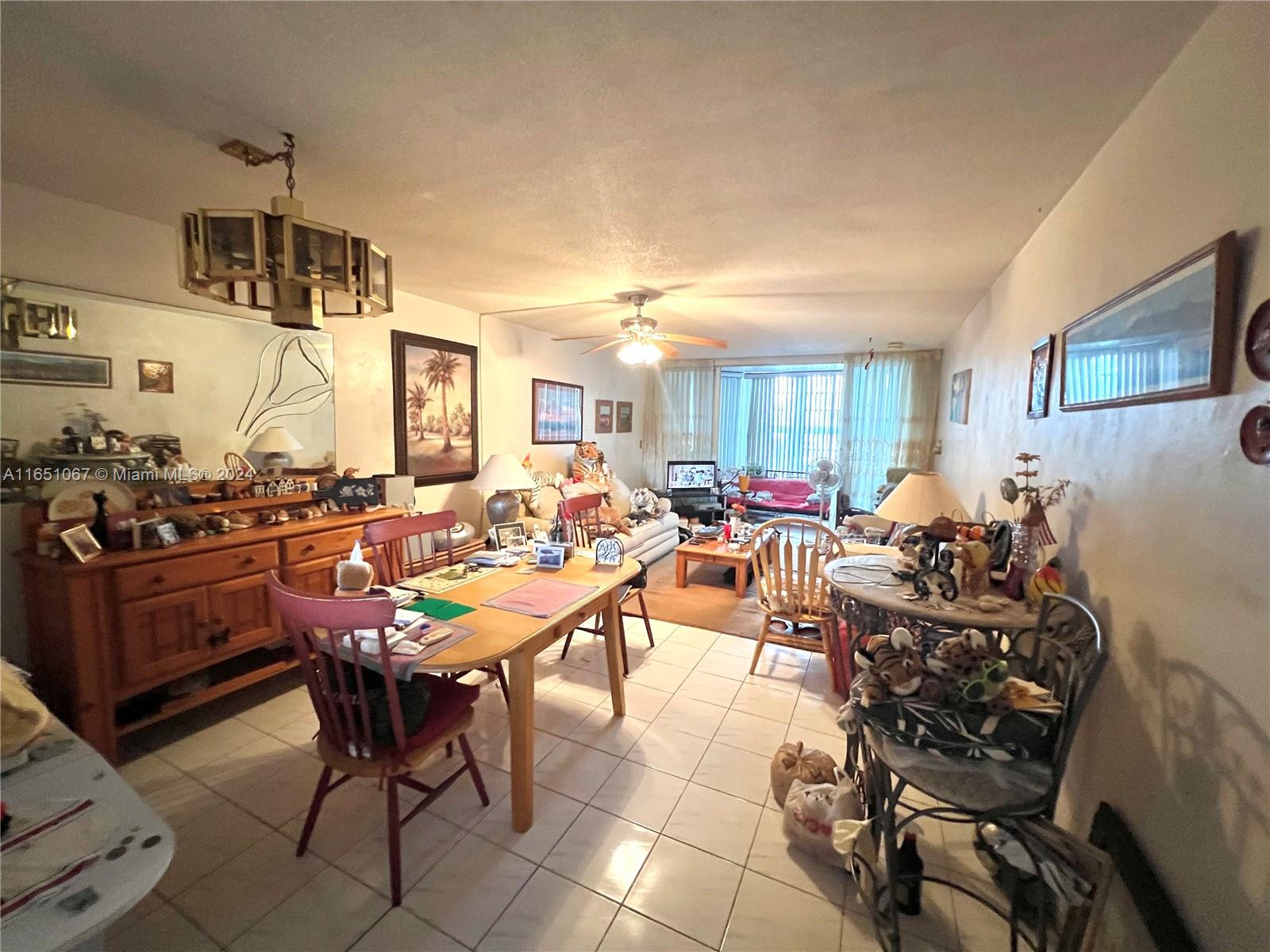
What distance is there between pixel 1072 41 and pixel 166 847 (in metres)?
2.57

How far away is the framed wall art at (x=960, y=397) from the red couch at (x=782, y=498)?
217 cm

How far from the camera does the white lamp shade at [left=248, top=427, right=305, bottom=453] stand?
8.86 feet

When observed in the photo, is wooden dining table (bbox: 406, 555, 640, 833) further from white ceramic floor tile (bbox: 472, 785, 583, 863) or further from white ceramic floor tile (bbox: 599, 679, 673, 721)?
white ceramic floor tile (bbox: 599, 679, 673, 721)

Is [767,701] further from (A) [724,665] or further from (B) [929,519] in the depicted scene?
(B) [929,519]

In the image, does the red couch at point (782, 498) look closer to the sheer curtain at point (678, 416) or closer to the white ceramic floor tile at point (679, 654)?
the sheer curtain at point (678, 416)

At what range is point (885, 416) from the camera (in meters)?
6.23

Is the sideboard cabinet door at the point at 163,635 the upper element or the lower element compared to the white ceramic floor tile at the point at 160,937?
upper

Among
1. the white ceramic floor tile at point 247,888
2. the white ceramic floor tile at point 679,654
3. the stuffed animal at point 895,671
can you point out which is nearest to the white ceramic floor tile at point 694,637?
the white ceramic floor tile at point 679,654

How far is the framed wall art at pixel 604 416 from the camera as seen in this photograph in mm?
6207

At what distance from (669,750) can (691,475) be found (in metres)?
4.42

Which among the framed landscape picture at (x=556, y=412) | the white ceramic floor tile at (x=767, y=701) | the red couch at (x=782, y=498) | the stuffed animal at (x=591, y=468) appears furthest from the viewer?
the red couch at (x=782, y=498)

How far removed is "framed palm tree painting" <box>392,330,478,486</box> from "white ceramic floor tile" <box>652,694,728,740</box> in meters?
2.57

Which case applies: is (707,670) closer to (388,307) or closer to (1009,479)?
(1009,479)

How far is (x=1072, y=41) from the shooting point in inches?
44.8
